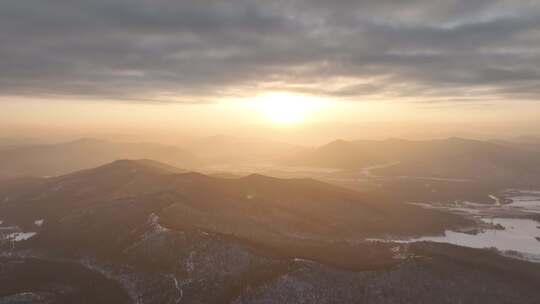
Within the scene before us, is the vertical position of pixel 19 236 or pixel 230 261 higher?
pixel 230 261

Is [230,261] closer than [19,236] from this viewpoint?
Yes

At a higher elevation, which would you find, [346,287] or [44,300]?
[346,287]

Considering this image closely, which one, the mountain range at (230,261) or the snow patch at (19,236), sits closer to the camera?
the mountain range at (230,261)

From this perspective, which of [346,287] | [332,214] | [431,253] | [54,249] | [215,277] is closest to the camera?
[346,287]

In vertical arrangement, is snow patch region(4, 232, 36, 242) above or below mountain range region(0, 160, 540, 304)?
below

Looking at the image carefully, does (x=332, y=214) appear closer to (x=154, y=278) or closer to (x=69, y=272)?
(x=154, y=278)

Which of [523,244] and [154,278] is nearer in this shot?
[154,278]

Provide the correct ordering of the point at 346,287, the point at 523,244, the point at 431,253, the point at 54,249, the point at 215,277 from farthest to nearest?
the point at 523,244, the point at 54,249, the point at 431,253, the point at 215,277, the point at 346,287

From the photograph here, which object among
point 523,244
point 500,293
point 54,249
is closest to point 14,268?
point 54,249

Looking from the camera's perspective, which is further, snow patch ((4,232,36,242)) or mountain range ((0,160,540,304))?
snow patch ((4,232,36,242))

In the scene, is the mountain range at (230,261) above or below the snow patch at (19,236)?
above
